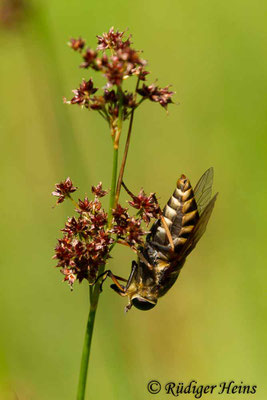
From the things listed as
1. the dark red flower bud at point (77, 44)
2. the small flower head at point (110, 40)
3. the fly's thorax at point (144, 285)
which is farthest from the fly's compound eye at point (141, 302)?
the dark red flower bud at point (77, 44)

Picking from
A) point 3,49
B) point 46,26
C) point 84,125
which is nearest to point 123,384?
point 46,26

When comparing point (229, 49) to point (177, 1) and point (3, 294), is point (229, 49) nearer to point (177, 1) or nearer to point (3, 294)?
point (177, 1)

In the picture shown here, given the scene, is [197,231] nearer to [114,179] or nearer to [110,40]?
[114,179]

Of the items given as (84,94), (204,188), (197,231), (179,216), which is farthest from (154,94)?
(204,188)

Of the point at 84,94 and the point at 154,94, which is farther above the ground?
the point at 154,94

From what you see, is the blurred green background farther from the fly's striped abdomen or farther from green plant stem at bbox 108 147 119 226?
green plant stem at bbox 108 147 119 226

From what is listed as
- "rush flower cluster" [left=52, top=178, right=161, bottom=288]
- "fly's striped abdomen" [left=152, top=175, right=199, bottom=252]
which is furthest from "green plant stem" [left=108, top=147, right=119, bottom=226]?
"fly's striped abdomen" [left=152, top=175, right=199, bottom=252]
